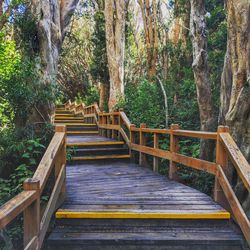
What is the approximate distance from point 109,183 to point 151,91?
5391 mm

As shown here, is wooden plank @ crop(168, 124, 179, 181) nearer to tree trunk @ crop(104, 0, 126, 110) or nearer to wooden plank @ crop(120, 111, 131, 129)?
wooden plank @ crop(120, 111, 131, 129)

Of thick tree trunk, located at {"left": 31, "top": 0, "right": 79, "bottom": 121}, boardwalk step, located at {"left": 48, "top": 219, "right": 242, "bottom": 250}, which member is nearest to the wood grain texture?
boardwalk step, located at {"left": 48, "top": 219, "right": 242, "bottom": 250}

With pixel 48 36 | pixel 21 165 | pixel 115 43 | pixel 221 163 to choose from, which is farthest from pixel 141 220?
pixel 115 43

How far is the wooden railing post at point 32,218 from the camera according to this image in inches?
107

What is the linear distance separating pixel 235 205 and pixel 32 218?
2.33m

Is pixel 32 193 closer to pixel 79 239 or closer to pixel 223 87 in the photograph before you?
pixel 79 239

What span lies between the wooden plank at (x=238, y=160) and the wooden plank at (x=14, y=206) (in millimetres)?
2182

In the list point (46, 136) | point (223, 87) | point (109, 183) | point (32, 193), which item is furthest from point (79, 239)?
point (223, 87)

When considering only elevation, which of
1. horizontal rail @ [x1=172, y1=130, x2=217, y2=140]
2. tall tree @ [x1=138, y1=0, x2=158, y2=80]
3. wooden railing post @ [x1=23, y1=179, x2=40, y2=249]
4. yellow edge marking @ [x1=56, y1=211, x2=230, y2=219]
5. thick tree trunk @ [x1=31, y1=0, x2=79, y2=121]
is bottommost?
yellow edge marking @ [x1=56, y1=211, x2=230, y2=219]

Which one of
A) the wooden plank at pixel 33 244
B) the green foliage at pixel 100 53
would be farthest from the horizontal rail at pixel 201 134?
the green foliage at pixel 100 53

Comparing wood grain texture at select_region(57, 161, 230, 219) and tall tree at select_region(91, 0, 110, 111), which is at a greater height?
tall tree at select_region(91, 0, 110, 111)

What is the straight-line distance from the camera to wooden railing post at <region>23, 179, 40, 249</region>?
2.72 meters

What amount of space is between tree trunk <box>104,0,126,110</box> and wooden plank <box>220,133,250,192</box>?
27.0 feet

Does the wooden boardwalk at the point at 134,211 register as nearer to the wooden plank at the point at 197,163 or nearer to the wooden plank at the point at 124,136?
the wooden plank at the point at 197,163
